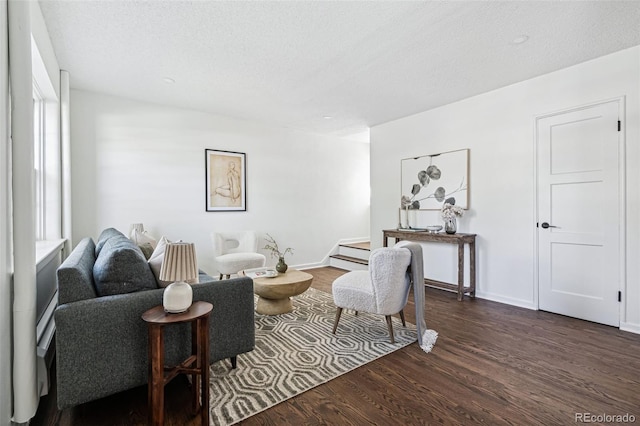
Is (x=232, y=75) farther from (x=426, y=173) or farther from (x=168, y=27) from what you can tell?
(x=426, y=173)

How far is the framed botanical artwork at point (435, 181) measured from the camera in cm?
414

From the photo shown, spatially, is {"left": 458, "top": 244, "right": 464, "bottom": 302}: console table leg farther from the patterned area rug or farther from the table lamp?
the table lamp

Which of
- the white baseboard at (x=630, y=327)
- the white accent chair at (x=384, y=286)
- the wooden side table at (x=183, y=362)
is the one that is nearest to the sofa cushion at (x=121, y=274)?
the wooden side table at (x=183, y=362)

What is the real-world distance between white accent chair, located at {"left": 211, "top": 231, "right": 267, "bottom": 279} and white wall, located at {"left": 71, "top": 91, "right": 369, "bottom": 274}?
275 millimetres

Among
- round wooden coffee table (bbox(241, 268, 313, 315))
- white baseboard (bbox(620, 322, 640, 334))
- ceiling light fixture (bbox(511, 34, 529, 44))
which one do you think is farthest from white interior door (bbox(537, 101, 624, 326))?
round wooden coffee table (bbox(241, 268, 313, 315))

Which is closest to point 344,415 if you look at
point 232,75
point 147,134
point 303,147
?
point 232,75

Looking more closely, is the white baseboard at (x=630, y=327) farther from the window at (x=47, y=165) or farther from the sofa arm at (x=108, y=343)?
the window at (x=47, y=165)

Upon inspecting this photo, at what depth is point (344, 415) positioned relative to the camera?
172 centimetres

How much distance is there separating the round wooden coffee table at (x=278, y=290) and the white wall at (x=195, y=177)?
186cm

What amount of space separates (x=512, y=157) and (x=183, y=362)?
12.8 feet

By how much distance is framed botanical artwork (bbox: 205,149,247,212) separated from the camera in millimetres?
4785

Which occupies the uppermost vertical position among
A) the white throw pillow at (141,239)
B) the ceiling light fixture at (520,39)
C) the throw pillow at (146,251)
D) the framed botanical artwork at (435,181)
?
the ceiling light fixture at (520,39)

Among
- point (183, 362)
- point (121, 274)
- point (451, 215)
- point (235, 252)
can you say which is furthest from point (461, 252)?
point (121, 274)

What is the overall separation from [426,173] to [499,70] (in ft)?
5.31
